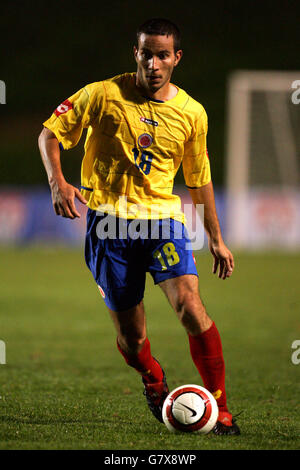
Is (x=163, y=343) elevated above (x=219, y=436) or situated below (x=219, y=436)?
below

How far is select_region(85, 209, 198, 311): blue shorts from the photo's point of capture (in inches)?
186

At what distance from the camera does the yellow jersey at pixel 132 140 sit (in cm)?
474

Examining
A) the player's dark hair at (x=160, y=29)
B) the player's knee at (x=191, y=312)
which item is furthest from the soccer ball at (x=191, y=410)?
the player's dark hair at (x=160, y=29)

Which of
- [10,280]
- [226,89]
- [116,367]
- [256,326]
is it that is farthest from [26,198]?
[226,89]

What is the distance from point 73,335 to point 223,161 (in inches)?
1279

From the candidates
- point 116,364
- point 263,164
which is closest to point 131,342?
point 116,364

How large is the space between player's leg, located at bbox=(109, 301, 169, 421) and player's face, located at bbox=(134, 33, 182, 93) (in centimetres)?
131

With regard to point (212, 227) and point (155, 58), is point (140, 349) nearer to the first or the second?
point (212, 227)

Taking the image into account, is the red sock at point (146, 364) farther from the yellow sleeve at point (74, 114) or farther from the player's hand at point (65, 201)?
the yellow sleeve at point (74, 114)

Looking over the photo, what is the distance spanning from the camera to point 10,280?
15.4m

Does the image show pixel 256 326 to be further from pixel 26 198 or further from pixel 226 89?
pixel 226 89

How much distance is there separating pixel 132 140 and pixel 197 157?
43 cm

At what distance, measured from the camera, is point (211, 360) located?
4742 millimetres

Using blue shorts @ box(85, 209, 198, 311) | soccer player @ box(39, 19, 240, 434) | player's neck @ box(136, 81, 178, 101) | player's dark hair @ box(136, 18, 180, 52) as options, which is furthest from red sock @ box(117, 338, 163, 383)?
player's dark hair @ box(136, 18, 180, 52)
